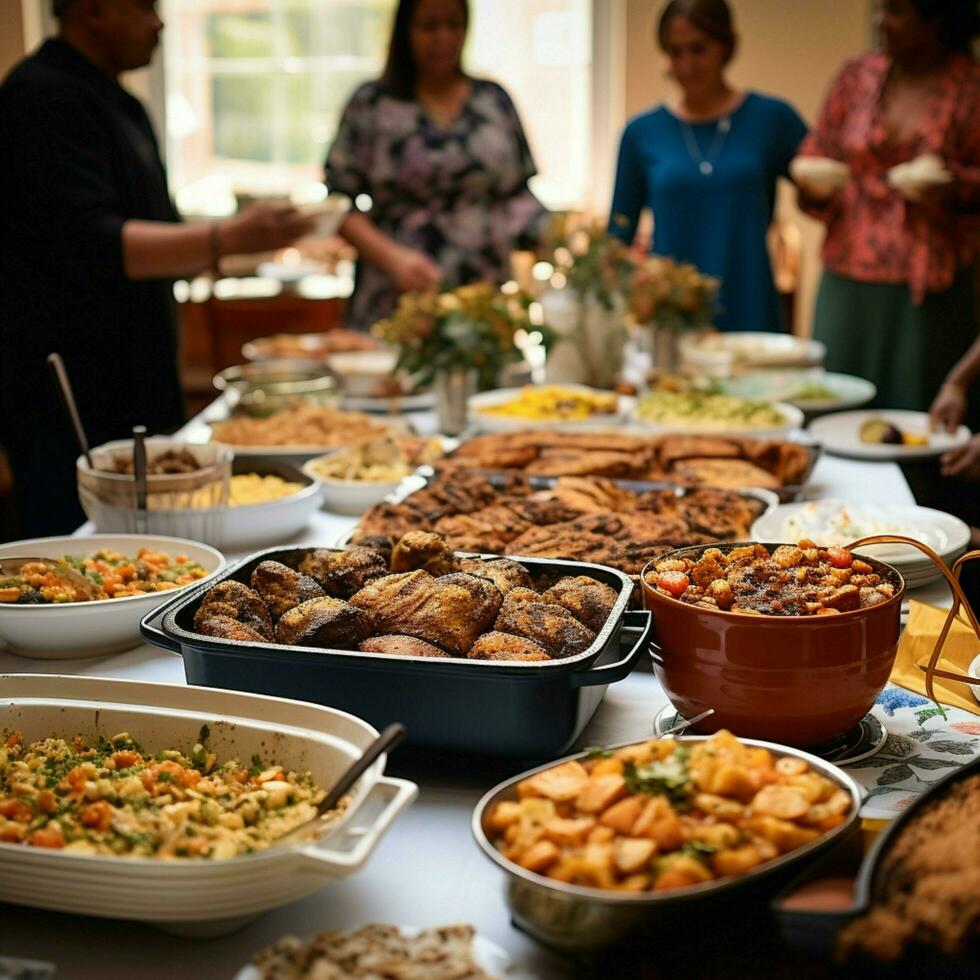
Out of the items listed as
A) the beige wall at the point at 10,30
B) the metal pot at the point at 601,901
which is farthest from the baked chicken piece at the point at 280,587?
the beige wall at the point at 10,30

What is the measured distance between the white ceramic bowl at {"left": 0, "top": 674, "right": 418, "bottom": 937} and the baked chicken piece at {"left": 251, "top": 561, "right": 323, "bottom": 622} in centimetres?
18

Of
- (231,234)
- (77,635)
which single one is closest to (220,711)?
(77,635)

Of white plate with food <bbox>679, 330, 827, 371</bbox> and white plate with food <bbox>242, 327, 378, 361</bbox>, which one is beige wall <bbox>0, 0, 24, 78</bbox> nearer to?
white plate with food <bbox>242, 327, 378, 361</bbox>

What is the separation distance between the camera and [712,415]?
2.68 m

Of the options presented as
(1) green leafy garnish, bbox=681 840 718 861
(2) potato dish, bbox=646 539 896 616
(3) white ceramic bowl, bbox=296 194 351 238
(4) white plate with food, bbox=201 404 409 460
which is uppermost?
(3) white ceramic bowl, bbox=296 194 351 238

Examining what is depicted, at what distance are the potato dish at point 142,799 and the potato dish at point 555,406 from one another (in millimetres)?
1654

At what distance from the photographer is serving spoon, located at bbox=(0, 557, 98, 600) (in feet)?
4.97

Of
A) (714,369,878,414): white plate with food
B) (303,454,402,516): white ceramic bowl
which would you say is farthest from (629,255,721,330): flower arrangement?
(303,454,402,516): white ceramic bowl

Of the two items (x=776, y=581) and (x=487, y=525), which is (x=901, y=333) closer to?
(x=487, y=525)

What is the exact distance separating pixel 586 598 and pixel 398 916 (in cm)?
42

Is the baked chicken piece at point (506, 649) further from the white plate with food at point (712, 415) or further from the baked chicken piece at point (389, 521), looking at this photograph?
the white plate with food at point (712, 415)

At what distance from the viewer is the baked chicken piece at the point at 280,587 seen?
4.28 ft

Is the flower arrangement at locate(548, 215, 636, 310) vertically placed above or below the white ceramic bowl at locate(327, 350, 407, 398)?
above

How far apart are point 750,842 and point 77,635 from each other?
0.90 meters
